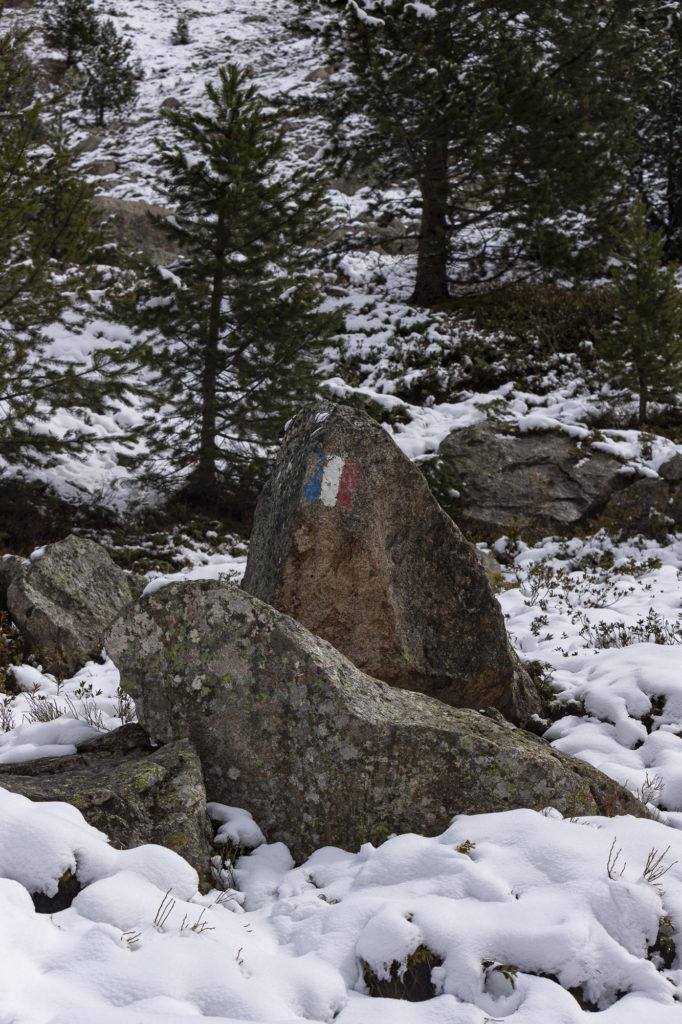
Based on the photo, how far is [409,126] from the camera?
1470 centimetres

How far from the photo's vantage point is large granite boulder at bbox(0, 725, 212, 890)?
300cm

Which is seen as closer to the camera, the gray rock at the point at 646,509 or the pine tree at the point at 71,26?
the gray rock at the point at 646,509

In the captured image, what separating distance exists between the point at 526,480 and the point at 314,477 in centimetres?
672

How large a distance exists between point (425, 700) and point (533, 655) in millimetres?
2500

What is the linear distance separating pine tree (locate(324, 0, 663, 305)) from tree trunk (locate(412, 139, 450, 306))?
0.16 feet

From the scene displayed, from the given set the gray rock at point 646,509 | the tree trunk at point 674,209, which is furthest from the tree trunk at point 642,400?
the tree trunk at point 674,209

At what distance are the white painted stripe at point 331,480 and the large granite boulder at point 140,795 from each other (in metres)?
1.89

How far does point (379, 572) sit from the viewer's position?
15.8ft

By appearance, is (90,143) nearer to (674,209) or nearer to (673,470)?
(674,209)

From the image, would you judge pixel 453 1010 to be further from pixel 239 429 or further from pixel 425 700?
pixel 239 429

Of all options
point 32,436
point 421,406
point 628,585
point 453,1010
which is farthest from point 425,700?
point 421,406

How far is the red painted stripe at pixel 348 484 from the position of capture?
15.7 ft

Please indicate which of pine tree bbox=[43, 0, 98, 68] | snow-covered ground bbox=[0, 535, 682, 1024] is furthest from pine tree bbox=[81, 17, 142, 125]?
snow-covered ground bbox=[0, 535, 682, 1024]

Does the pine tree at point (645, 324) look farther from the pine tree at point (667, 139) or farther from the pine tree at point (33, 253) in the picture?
the pine tree at point (33, 253)
